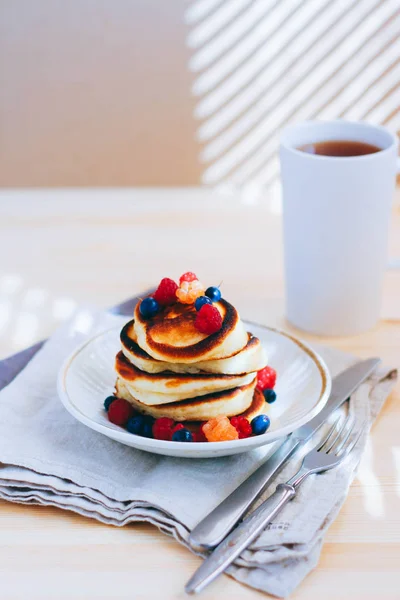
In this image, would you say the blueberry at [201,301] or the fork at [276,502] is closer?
the fork at [276,502]

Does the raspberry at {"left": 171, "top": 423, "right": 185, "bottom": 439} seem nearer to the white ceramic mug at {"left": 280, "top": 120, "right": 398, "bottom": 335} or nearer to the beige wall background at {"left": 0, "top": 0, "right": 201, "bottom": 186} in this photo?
the white ceramic mug at {"left": 280, "top": 120, "right": 398, "bottom": 335}

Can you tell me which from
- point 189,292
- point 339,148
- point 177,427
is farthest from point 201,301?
point 339,148

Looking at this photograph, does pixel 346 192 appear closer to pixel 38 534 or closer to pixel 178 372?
pixel 178 372

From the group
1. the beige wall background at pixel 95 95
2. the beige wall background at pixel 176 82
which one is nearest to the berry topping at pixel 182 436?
the beige wall background at pixel 176 82

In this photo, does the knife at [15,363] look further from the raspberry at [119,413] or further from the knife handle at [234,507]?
the knife handle at [234,507]

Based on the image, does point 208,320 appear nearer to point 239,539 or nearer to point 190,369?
point 190,369

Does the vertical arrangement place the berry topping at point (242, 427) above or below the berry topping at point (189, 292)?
below

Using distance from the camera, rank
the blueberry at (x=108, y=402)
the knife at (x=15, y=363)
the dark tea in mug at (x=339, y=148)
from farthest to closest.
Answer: the dark tea in mug at (x=339, y=148) → the knife at (x=15, y=363) → the blueberry at (x=108, y=402)
